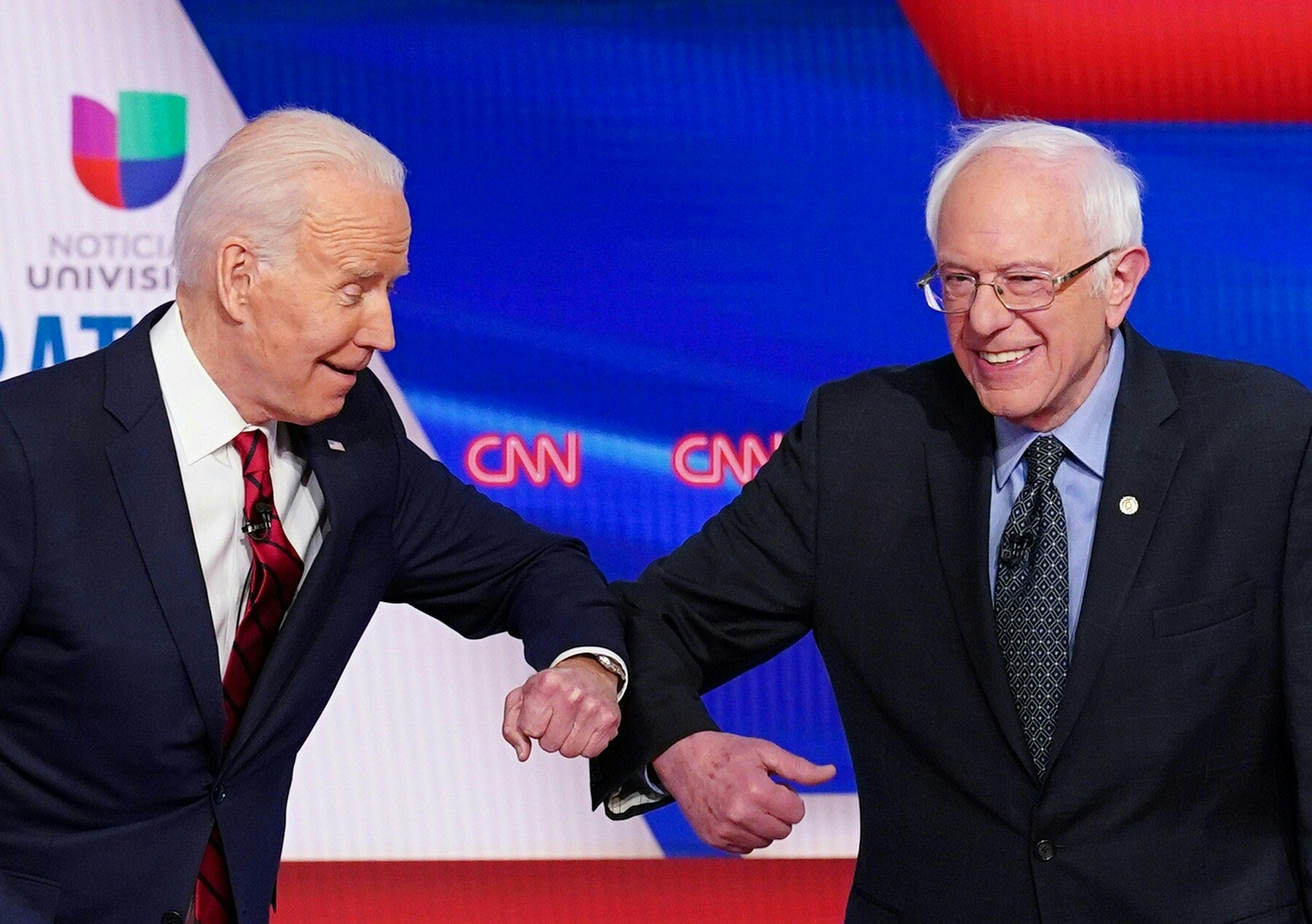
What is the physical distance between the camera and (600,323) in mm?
3467

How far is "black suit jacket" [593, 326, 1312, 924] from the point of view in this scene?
1858mm

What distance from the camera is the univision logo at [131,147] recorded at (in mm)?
3484

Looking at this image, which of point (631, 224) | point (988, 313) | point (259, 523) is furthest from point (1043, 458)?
point (631, 224)

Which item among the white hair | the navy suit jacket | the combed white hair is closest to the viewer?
the navy suit jacket

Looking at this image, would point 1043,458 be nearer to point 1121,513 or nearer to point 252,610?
point 1121,513

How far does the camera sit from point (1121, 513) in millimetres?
1910

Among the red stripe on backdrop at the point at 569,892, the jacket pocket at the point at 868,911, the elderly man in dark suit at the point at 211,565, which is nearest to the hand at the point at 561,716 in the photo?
the elderly man in dark suit at the point at 211,565

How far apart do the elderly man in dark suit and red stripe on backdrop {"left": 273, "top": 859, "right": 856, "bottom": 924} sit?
5.18ft

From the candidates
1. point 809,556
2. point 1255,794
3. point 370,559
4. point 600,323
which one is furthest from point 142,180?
point 1255,794

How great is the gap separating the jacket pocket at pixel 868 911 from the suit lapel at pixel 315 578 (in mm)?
748

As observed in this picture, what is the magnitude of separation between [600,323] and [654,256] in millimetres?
183

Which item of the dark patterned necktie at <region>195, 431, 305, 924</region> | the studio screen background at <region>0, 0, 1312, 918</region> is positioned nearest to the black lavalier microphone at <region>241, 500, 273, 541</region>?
the dark patterned necktie at <region>195, 431, 305, 924</region>

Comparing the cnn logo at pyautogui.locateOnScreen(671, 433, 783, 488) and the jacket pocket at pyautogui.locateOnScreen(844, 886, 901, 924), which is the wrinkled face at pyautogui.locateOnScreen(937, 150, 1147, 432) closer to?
the jacket pocket at pyautogui.locateOnScreen(844, 886, 901, 924)

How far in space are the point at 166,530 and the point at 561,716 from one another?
19.5 inches
